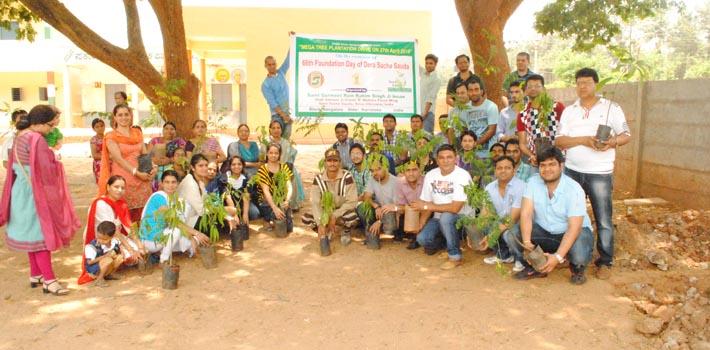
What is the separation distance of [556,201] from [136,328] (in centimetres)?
312

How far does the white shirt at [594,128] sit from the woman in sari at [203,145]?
3.85 m

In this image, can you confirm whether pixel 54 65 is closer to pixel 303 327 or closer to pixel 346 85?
pixel 346 85

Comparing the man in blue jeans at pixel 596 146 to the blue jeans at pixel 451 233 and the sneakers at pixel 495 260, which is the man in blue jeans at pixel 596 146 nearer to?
the sneakers at pixel 495 260

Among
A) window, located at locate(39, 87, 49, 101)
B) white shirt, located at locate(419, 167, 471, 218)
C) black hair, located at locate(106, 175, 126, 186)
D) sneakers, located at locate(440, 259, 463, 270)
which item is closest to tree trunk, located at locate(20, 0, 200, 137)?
black hair, located at locate(106, 175, 126, 186)

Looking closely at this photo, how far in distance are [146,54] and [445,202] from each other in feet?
13.6

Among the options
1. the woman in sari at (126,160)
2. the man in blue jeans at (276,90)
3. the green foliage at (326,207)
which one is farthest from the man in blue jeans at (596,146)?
the woman in sari at (126,160)

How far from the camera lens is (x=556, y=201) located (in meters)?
4.13

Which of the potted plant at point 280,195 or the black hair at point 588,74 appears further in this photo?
the potted plant at point 280,195

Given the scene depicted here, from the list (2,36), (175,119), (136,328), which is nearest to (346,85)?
(175,119)

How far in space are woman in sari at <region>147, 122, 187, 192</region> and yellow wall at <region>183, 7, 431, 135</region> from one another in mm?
9843

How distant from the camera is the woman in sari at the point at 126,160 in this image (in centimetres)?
510

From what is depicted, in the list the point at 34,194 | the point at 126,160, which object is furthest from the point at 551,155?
the point at 34,194

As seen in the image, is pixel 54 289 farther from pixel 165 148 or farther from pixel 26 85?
pixel 26 85

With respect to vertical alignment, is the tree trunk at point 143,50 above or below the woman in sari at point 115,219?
above
